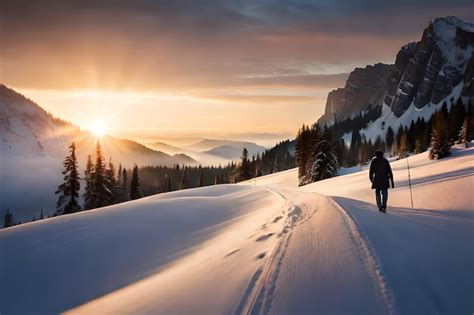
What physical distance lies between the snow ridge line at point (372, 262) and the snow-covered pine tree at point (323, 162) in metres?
37.6

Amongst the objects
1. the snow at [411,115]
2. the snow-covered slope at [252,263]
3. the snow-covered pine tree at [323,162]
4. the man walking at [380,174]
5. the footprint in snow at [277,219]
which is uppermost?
the snow at [411,115]

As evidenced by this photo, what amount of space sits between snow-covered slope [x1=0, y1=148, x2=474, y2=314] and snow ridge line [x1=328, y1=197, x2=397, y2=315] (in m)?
0.02

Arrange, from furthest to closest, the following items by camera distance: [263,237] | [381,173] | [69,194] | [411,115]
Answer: [411,115], [69,194], [381,173], [263,237]

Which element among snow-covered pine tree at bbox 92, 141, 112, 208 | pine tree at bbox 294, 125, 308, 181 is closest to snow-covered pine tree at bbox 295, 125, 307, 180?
pine tree at bbox 294, 125, 308, 181

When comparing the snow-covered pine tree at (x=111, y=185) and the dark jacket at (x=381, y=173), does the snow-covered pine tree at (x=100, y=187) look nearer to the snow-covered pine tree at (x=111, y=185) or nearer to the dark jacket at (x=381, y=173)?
the snow-covered pine tree at (x=111, y=185)

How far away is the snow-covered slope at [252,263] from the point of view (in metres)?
5.32

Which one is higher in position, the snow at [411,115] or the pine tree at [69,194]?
the snow at [411,115]

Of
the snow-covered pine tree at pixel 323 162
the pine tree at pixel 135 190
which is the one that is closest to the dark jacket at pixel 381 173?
the snow-covered pine tree at pixel 323 162

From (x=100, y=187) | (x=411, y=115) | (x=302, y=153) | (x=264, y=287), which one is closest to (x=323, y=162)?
(x=302, y=153)

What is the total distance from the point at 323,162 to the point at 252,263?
137 ft

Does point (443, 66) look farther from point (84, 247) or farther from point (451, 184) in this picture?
point (84, 247)

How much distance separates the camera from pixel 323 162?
153ft

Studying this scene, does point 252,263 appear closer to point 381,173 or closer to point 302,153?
point 381,173

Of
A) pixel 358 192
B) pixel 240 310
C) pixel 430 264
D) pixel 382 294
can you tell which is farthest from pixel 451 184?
pixel 240 310
